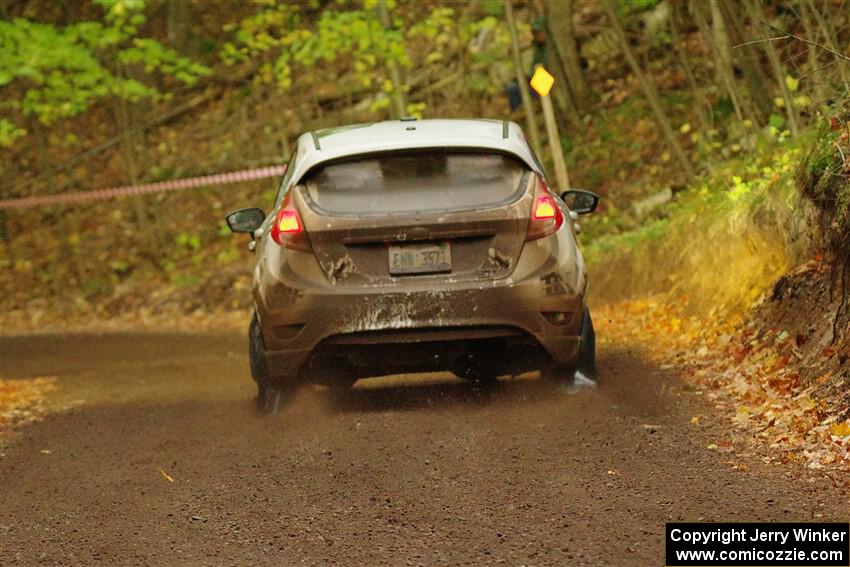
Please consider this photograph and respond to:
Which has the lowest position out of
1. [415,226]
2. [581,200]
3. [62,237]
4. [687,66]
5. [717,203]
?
[62,237]

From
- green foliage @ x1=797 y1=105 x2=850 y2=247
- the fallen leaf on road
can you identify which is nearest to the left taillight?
the fallen leaf on road

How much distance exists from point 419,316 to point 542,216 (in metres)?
1.01

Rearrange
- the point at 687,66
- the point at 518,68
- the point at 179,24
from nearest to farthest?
the point at 687,66 < the point at 518,68 < the point at 179,24

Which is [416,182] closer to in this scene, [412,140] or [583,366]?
[412,140]

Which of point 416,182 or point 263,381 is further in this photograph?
point 263,381

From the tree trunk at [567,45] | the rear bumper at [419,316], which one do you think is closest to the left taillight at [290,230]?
the rear bumper at [419,316]

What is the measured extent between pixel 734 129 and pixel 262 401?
35.6 feet

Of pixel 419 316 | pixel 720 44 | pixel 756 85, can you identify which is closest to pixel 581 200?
pixel 419 316

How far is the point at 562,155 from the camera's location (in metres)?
20.3

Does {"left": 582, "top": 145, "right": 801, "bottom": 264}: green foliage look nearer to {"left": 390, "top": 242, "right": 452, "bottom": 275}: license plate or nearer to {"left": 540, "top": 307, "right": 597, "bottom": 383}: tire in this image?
{"left": 540, "top": 307, "right": 597, "bottom": 383}: tire

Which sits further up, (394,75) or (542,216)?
(542,216)

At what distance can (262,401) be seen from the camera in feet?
29.0

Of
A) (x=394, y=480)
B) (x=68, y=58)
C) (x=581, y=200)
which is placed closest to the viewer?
(x=394, y=480)

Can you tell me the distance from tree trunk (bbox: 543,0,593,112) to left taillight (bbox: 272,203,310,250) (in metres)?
15.6
